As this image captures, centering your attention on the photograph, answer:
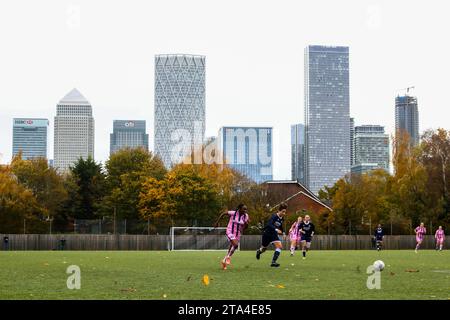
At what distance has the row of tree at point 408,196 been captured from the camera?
76.3 m

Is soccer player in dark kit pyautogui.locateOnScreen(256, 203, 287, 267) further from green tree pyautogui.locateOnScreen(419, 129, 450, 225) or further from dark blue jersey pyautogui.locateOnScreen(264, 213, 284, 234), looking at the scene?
green tree pyautogui.locateOnScreen(419, 129, 450, 225)

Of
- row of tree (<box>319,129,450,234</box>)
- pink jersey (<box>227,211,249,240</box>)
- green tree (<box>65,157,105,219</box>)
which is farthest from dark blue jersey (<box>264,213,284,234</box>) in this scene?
green tree (<box>65,157,105,219</box>)

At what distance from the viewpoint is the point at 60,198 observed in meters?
84.5

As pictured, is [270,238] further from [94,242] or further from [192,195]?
[192,195]

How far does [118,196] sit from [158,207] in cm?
666

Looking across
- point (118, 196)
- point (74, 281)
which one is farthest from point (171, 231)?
point (74, 281)

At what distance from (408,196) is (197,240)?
84.4 feet

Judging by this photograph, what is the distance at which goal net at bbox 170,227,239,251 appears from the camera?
60.7 m

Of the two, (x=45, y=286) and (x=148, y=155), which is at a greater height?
(x=148, y=155)

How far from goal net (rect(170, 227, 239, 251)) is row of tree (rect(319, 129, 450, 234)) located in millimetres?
16030

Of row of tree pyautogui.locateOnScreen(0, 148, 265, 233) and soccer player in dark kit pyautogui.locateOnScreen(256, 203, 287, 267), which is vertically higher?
row of tree pyautogui.locateOnScreen(0, 148, 265, 233)

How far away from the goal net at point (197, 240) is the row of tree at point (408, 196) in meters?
16.0

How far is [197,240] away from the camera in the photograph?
61000 mm
